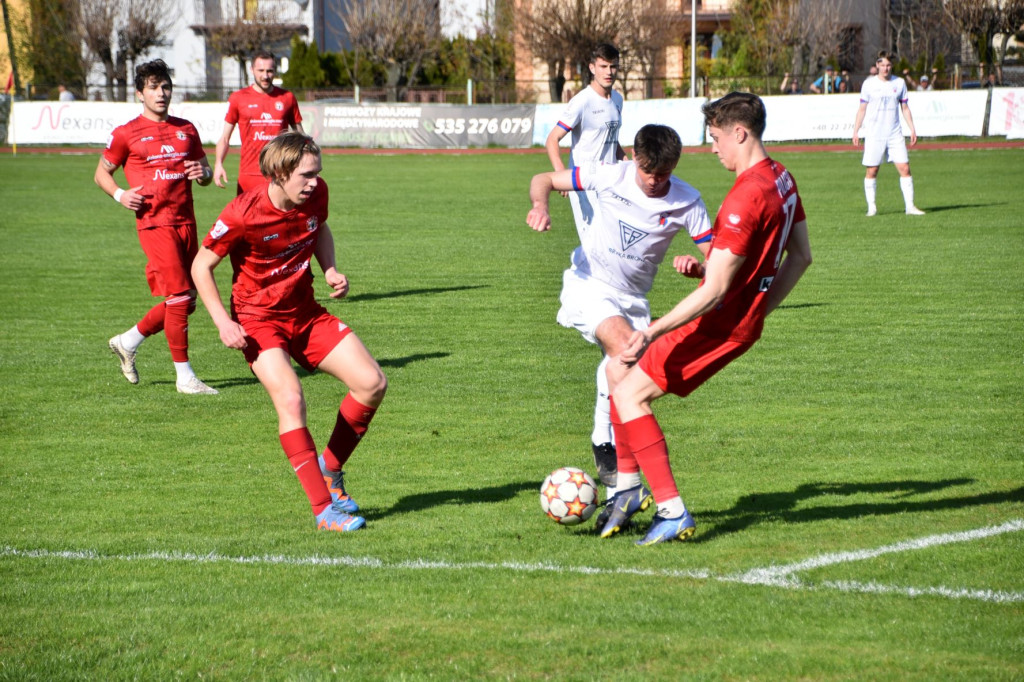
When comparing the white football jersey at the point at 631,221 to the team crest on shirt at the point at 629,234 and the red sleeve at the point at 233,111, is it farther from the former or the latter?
the red sleeve at the point at 233,111

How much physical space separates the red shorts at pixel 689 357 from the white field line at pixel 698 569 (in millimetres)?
871

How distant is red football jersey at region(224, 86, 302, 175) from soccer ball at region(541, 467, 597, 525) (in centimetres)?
692

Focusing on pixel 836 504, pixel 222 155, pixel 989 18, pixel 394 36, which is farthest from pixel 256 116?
pixel 394 36

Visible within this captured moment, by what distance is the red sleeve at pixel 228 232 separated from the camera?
5781mm

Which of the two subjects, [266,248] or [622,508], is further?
[266,248]

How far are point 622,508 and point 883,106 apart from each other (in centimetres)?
1500

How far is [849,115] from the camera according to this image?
36844mm

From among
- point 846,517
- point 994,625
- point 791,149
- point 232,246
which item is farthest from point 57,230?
point 791,149

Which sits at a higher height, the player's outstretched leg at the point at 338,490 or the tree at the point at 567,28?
the tree at the point at 567,28

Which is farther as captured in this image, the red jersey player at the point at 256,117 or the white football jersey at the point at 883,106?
the white football jersey at the point at 883,106

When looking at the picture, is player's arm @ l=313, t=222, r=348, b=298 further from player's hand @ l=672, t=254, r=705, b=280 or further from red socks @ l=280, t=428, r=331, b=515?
player's hand @ l=672, t=254, r=705, b=280

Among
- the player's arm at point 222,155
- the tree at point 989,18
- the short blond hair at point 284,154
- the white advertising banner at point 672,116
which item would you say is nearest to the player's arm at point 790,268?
the short blond hair at point 284,154

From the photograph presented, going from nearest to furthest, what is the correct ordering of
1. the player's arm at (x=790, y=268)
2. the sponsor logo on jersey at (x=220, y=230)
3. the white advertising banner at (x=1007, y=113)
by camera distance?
the player's arm at (x=790, y=268), the sponsor logo on jersey at (x=220, y=230), the white advertising banner at (x=1007, y=113)

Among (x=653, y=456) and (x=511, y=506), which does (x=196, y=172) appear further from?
(x=653, y=456)
